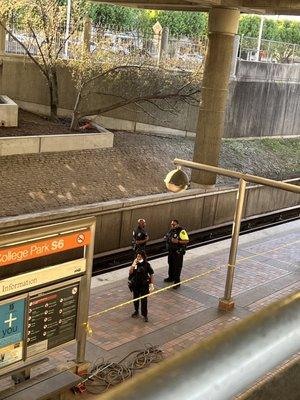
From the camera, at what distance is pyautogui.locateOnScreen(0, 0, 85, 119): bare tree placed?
27.0 metres

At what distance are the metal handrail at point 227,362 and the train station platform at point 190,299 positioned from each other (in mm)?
8533

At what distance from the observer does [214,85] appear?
2395cm

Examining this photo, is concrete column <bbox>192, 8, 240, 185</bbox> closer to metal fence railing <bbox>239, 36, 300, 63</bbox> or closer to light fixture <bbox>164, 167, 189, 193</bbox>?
metal fence railing <bbox>239, 36, 300, 63</bbox>

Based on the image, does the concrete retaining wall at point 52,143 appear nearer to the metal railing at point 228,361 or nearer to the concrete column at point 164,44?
the concrete column at point 164,44

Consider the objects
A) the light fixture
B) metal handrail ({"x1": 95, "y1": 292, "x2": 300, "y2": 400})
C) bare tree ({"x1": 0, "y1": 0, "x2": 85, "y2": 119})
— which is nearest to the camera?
metal handrail ({"x1": 95, "y1": 292, "x2": 300, "y2": 400})

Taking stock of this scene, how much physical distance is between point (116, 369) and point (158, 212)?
11267mm

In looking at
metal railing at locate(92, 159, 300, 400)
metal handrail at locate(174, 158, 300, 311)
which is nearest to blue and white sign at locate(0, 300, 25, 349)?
metal handrail at locate(174, 158, 300, 311)

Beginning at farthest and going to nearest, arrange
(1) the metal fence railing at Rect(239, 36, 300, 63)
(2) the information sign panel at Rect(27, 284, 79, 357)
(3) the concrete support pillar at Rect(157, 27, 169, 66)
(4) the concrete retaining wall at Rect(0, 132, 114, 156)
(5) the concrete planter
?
1. (1) the metal fence railing at Rect(239, 36, 300, 63)
2. (3) the concrete support pillar at Rect(157, 27, 169, 66)
3. (5) the concrete planter
4. (4) the concrete retaining wall at Rect(0, 132, 114, 156)
5. (2) the information sign panel at Rect(27, 284, 79, 357)

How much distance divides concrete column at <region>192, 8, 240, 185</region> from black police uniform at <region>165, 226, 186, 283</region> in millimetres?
10785

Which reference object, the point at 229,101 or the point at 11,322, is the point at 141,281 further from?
the point at 229,101

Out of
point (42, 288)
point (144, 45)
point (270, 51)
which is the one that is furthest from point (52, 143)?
point (270, 51)

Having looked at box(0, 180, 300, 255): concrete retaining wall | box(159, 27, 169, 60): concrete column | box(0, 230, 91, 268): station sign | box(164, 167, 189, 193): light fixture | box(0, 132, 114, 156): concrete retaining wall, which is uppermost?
box(159, 27, 169, 60): concrete column

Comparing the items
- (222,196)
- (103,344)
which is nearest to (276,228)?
(222,196)

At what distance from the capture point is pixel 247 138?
32344 mm
